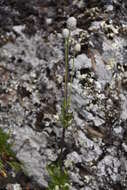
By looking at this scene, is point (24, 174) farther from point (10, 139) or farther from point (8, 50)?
point (8, 50)

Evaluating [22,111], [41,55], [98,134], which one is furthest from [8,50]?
[98,134]

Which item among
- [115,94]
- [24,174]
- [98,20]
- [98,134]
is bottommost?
[24,174]

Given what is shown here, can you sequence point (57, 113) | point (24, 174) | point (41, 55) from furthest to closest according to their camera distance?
point (41, 55), point (57, 113), point (24, 174)

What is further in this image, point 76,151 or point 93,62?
point 93,62

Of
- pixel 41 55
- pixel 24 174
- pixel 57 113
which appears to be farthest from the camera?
pixel 41 55

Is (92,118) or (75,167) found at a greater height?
(92,118)

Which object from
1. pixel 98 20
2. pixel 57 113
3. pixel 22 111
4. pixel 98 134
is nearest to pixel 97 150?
pixel 98 134
